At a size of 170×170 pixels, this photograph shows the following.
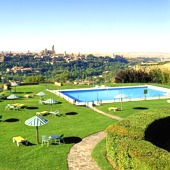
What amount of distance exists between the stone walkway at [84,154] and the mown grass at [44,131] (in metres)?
0.40

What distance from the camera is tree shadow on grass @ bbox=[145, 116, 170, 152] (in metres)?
16.5

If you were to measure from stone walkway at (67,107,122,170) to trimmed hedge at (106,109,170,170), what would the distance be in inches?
49.6

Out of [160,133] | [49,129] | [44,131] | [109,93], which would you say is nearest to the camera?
[160,133]

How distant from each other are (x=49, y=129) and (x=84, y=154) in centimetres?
624

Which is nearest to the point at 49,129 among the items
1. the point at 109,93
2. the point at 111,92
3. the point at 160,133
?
the point at 160,133

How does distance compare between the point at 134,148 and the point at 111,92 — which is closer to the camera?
the point at 134,148

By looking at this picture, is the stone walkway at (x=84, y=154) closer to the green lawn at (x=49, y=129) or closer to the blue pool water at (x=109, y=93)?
the green lawn at (x=49, y=129)

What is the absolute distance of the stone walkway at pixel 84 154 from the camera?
46.1 feet

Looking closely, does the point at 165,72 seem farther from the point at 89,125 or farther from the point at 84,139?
the point at 84,139

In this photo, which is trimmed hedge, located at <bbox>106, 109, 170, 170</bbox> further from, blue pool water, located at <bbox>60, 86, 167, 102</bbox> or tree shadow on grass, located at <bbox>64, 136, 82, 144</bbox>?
blue pool water, located at <bbox>60, 86, 167, 102</bbox>

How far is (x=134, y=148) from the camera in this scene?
11953 millimetres

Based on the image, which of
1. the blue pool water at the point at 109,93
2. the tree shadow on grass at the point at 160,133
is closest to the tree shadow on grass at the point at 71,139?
the tree shadow on grass at the point at 160,133

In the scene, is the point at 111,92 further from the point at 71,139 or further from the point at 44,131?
the point at 71,139

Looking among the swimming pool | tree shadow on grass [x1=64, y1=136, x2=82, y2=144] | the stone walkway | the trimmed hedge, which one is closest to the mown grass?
tree shadow on grass [x1=64, y1=136, x2=82, y2=144]
